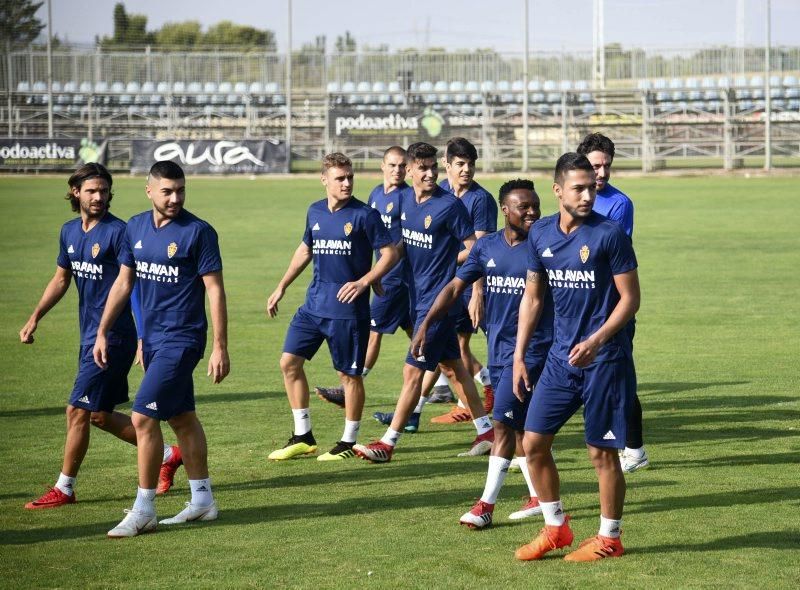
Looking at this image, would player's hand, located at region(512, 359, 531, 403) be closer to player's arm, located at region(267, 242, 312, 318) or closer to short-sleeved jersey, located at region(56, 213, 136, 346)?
short-sleeved jersey, located at region(56, 213, 136, 346)

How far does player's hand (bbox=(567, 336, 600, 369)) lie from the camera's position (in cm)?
639

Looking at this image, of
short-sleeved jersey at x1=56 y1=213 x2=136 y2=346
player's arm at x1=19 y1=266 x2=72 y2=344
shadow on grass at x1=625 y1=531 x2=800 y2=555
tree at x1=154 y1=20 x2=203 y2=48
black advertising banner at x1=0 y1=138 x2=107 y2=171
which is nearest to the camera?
shadow on grass at x1=625 y1=531 x2=800 y2=555

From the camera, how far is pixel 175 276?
7.53m

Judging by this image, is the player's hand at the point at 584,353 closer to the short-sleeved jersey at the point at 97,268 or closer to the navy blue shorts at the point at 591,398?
the navy blue shorts at the point at 591,398

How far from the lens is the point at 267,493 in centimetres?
837

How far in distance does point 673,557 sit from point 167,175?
373cm

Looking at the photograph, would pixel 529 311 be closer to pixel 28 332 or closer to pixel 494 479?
pixel 494 479

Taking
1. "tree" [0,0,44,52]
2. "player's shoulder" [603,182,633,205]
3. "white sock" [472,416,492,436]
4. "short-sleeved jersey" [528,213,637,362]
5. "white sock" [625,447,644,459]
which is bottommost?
"white sock" [625,447,644,459]

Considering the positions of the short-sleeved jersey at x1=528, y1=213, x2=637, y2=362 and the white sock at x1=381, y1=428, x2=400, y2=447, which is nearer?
the short-sleeved jersey at x1=528, y1=213, x2=637, y2=362

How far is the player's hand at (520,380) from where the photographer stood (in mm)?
7094

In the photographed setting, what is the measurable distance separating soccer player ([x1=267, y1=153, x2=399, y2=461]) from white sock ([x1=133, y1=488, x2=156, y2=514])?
216 cm

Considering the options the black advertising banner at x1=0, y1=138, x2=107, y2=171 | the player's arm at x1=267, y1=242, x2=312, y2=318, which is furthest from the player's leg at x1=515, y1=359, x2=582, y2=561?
the black advertising banner at x1=0, y1=138, x2=107, y2=171

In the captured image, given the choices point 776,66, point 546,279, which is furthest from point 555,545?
point 776,66

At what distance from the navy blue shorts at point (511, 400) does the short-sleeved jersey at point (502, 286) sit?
0.11 metres
